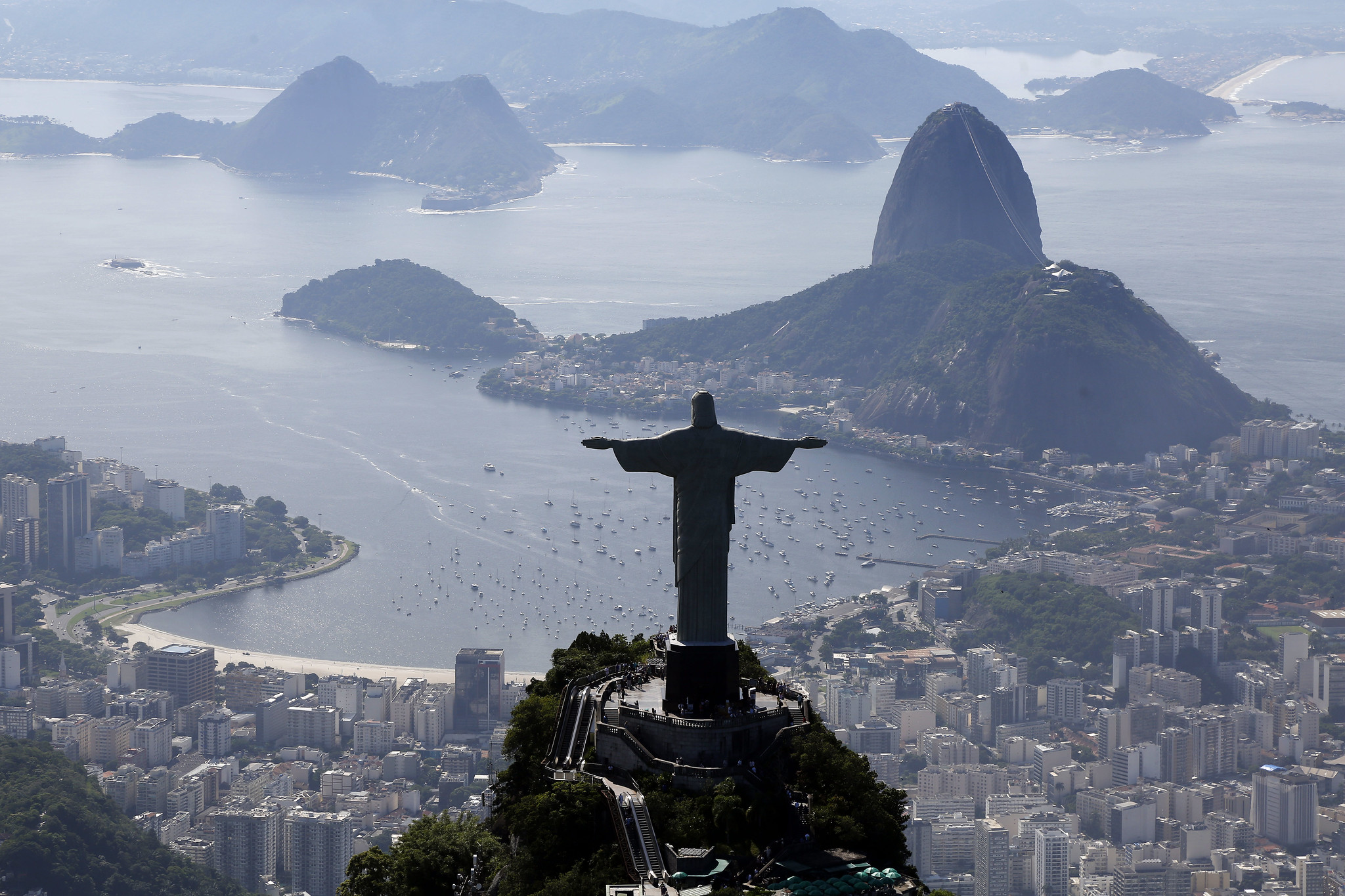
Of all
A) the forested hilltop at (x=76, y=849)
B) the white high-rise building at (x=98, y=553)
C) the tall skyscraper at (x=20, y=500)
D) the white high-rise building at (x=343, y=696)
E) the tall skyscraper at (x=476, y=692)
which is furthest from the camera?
the tall skyscraper at (x=20, y=500)

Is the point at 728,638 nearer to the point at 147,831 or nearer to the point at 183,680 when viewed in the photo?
the point at 147,831

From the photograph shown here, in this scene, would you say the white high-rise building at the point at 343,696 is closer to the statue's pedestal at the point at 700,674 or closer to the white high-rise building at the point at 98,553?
the white high-rise building at the point at 98,553

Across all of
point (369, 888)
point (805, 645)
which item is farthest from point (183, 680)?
point (369, 888)

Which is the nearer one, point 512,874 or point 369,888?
point 512,874

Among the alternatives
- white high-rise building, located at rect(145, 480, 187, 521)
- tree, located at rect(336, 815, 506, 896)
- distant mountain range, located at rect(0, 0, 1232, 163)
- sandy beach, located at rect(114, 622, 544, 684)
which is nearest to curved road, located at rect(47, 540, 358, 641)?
sandy beach, located at rect(114, 622, 544, 684)

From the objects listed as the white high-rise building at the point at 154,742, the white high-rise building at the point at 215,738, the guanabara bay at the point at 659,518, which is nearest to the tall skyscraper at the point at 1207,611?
the guanabara bay at the point at 659,518

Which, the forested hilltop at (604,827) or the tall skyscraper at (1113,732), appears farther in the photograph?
the tall skyscraper at (1113,732)

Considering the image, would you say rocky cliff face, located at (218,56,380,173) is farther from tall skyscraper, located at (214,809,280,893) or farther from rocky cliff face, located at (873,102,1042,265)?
tall skyscraper, located at (214,809,280,893)
